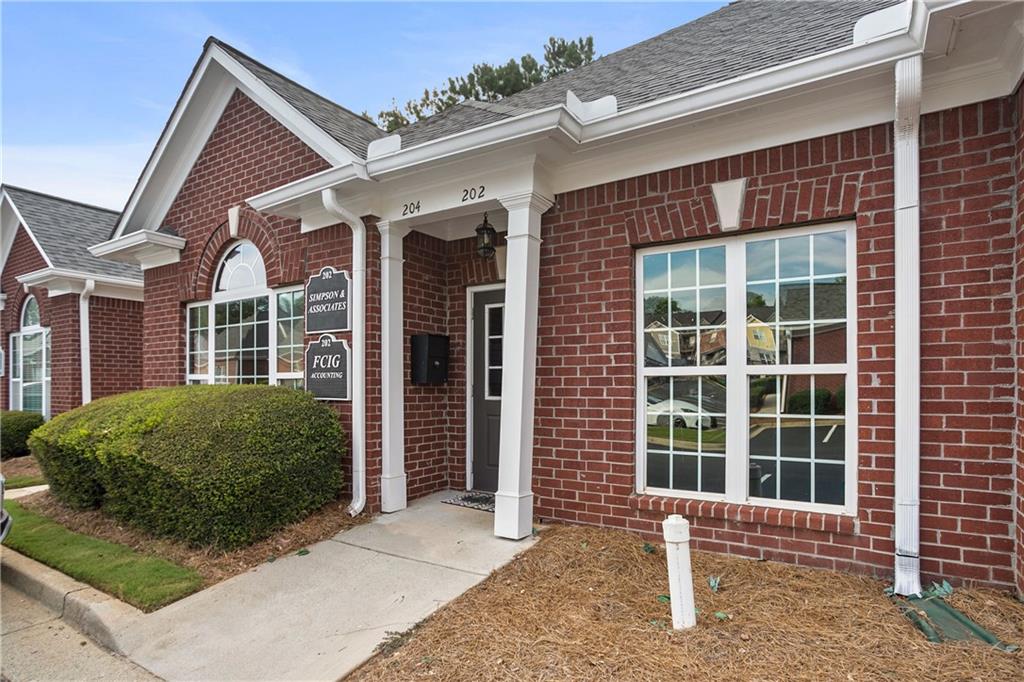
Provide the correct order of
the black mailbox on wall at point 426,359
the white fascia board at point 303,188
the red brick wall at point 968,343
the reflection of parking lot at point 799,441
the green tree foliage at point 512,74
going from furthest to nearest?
1. the green tree foliage at point 512,74
2. the black mailbox on wall at point 426,359
3. the white fascia board at point 303,188
4. the reflection of parking lot at point 799,441
5. the red brick wall at point 968,343

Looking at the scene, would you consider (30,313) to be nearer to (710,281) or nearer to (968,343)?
(710,281)

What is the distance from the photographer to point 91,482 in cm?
582

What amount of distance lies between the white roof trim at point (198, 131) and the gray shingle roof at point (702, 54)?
1106mm

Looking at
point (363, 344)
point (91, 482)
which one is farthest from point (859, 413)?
point (91, 482)

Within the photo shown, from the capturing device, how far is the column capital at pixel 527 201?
15.6ft

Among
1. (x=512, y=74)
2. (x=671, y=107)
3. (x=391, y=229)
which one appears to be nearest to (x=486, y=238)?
(x=391, y=229)

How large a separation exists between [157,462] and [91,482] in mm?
1798

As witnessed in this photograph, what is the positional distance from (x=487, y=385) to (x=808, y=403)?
3.32 meters

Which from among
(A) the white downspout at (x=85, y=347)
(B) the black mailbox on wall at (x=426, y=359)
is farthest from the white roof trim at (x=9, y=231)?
(B) the black mailbox on wall at (x=426, y=359)

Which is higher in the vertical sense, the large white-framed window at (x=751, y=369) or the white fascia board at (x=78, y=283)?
the white fascia board at (x=78, y=283)

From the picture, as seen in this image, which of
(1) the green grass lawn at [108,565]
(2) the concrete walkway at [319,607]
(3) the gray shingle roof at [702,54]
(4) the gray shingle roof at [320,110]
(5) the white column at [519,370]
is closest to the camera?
(2) the concrete walkway at [319,607]

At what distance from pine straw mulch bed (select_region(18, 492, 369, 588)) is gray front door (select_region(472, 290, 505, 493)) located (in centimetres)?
141

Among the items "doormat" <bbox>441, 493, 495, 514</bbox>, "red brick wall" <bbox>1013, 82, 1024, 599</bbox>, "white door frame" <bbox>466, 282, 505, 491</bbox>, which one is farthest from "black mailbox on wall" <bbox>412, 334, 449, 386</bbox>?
"red brick wall" <bbox>1013, 82, 1024, 599</bbox>

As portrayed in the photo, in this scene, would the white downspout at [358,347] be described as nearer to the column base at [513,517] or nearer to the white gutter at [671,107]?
the white gutter at [671,107]
